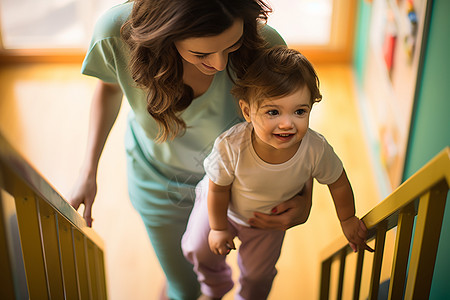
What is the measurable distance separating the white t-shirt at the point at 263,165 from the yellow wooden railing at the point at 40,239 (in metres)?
0.36

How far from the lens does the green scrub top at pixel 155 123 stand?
140 centimetres

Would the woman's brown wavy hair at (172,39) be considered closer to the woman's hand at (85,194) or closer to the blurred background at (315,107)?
the woman's hand at (85,194)

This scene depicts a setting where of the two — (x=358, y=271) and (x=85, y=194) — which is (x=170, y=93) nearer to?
(x=85, y=194)

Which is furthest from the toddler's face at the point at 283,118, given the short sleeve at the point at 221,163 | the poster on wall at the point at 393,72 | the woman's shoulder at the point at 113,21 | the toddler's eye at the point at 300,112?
the poster on wall at the point at 393,72

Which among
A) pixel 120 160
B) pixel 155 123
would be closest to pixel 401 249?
pixel 155 123

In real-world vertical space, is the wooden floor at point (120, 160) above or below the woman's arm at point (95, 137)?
below

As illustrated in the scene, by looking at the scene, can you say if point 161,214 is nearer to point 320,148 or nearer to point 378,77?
point 320,148

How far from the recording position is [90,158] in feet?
5.31

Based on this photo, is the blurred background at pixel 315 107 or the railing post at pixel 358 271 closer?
the railing post at pixel 358 271

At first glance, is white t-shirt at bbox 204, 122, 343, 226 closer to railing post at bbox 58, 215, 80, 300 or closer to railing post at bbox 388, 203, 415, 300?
railing post at bbox 388, 203, 415, 300

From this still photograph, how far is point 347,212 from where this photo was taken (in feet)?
4.44

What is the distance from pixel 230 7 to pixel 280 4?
127 inches

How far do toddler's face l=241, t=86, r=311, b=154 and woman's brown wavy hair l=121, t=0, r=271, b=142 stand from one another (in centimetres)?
14

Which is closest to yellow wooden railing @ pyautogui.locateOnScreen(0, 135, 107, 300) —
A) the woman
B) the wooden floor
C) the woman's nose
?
the woman
